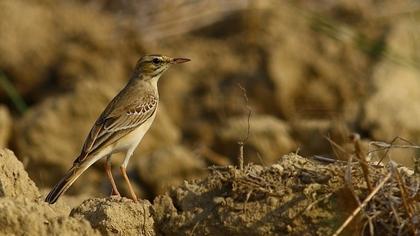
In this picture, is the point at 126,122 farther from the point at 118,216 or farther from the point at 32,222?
the point at 32,222

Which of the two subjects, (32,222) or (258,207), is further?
(258,207)

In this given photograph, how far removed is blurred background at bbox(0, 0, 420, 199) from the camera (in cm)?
1198

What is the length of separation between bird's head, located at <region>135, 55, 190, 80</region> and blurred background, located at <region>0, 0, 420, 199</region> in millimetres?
1873

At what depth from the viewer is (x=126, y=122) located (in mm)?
8766

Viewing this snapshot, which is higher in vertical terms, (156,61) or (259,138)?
(156,61)

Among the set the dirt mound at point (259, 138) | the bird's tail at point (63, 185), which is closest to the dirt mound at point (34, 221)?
the bird's tail at point (63, 185)

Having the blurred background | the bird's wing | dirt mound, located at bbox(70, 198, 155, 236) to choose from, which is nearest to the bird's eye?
the bird's wing

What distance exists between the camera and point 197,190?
6547mm

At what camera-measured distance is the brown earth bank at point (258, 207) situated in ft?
19.5

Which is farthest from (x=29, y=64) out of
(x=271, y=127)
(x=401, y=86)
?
(x=401, y=86)

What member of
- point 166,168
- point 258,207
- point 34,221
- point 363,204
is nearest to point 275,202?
point 258,207

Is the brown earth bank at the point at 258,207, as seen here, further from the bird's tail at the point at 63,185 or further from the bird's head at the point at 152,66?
the bird's head at the point at 152,66

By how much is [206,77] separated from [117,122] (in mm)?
5256

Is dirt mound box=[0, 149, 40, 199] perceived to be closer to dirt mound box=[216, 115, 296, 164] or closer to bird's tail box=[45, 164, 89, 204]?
bird's tail box=[45, 164, 89, 204]
